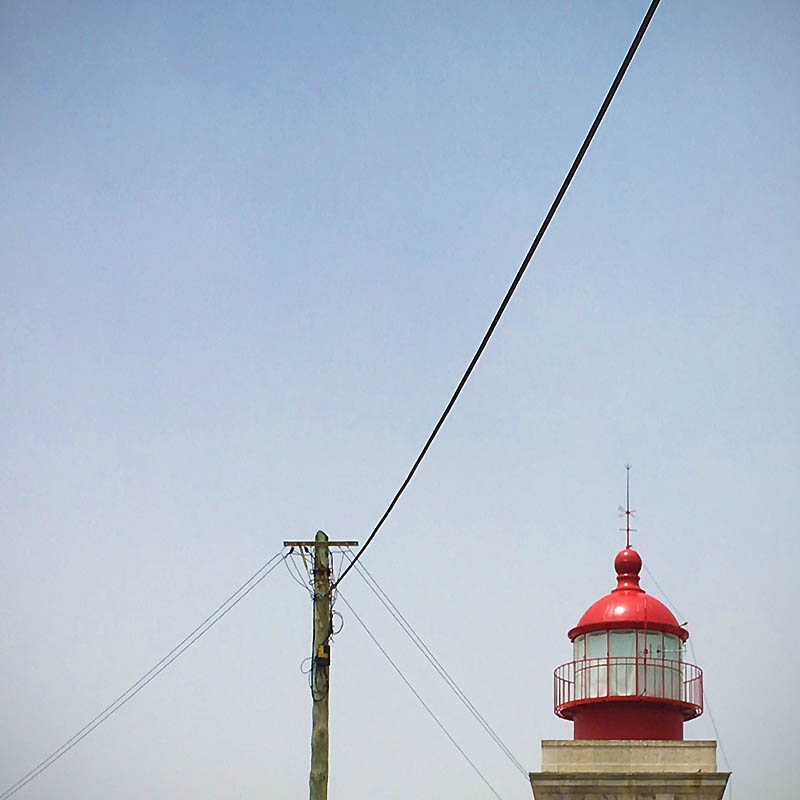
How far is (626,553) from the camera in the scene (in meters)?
24.4

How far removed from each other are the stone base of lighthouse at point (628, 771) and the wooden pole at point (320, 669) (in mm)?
5057

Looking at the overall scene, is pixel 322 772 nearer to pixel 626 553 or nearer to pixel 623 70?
pixel 626 553

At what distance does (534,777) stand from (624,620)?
342 centimetres

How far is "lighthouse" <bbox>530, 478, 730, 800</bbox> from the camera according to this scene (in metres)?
21.5

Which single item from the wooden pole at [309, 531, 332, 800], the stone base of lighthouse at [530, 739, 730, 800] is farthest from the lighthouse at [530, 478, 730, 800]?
the wooden pole at [309, 531, 332, 800]

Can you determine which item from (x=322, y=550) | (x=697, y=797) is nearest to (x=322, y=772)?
(x=322, y=550)

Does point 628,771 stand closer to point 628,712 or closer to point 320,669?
point 628,712

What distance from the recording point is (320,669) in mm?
18281

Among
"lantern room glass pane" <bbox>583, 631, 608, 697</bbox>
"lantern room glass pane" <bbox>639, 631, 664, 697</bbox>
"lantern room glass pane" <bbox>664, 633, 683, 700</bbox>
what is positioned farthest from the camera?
"lantern room glass pane" <bbox>583, 631, 608, 697</bbox>

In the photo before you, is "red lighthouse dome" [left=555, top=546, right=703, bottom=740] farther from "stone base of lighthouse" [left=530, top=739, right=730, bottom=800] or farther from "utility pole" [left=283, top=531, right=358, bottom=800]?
"utility pole" [left=283, top=531, right=358, bottom=800]

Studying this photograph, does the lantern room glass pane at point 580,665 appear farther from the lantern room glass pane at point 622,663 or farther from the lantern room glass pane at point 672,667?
the lantern room glass pane at point 672,667

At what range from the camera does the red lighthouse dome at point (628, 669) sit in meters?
23.0

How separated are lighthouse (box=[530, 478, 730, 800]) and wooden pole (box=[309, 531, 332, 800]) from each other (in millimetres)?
5072

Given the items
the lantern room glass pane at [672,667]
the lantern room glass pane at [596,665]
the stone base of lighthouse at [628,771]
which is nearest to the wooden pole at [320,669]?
the stone base of lighthouse at [628,771]
